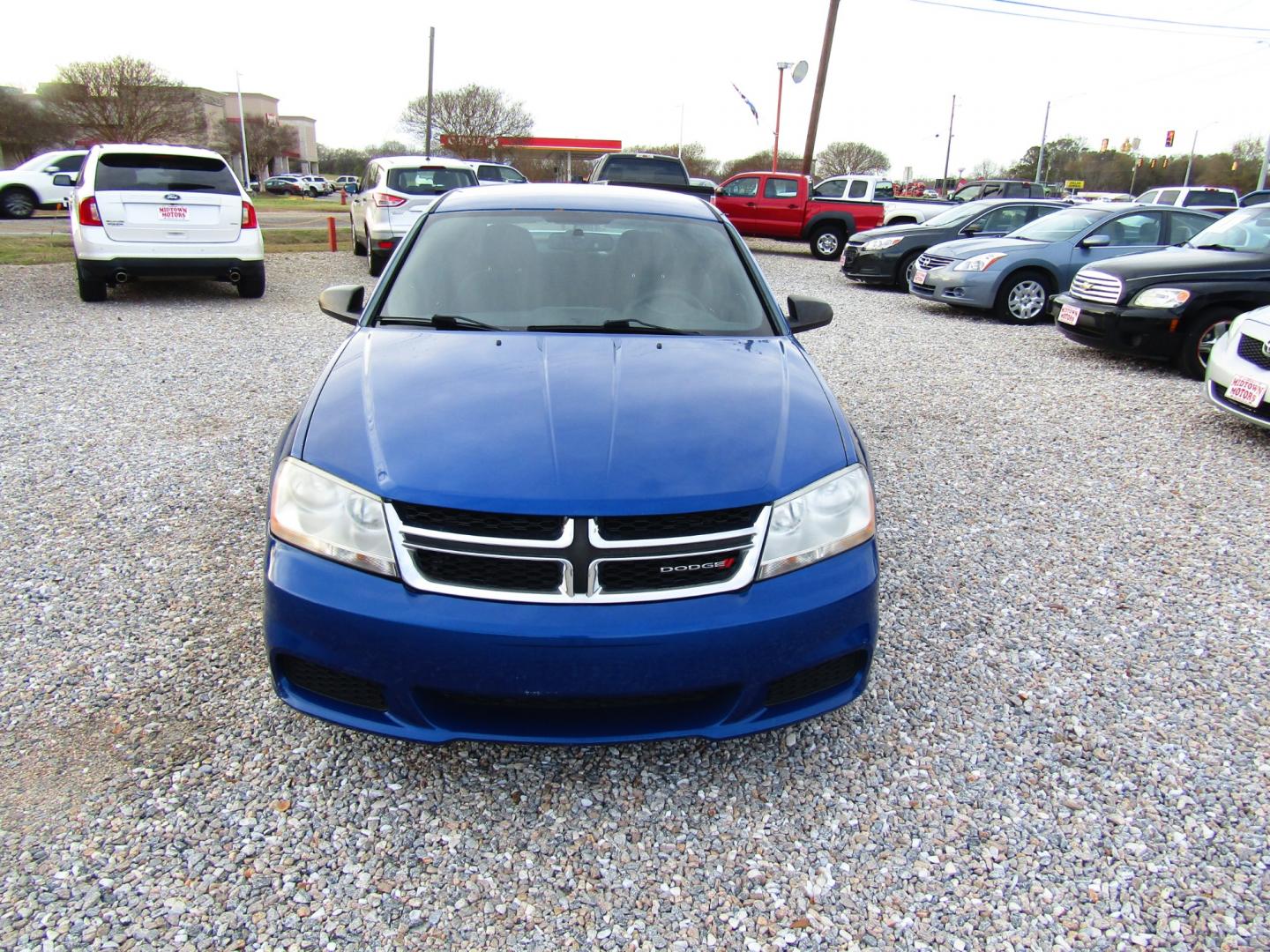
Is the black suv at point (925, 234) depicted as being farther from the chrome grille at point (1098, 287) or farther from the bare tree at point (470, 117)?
the bare tree at point (470, 117)

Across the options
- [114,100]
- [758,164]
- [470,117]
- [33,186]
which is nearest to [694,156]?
[758,164]

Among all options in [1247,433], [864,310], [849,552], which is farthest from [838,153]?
[849,552]

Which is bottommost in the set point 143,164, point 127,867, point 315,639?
point 127,867

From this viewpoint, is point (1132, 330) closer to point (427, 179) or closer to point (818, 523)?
point (818, 523)

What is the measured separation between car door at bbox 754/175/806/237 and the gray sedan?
7.95m

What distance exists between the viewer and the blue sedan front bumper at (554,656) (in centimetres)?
196

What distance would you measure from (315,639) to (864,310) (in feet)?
35.1

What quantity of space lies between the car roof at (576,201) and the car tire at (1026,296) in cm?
811

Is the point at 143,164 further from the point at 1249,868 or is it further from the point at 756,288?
the point at 1249,868

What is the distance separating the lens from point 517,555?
201cm

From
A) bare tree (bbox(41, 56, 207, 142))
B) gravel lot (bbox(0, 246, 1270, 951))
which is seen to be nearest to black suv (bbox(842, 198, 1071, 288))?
gravel lot (bbox(0, 246, 1270, 951))

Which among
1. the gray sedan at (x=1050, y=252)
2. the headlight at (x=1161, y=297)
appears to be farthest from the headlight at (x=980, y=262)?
the headlight at (x=1161, y=297)

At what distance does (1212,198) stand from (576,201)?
25.8m

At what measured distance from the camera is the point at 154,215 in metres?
9.07
